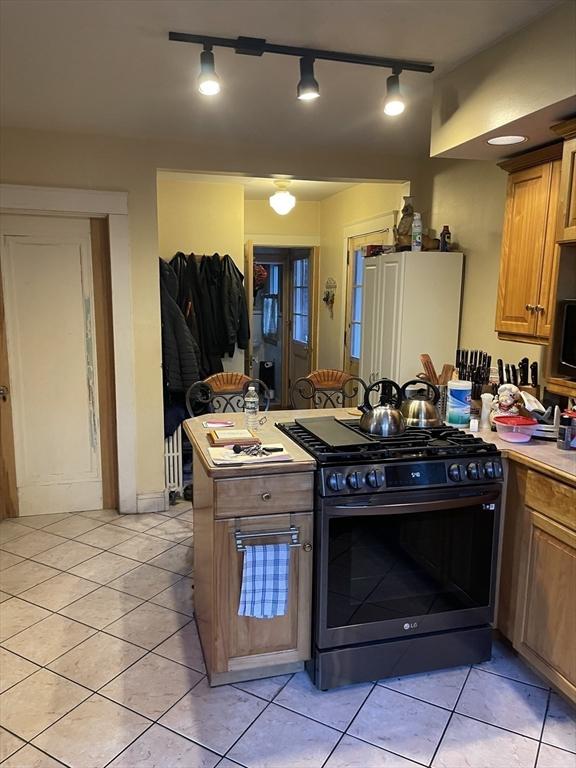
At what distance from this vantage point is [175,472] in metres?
4.12

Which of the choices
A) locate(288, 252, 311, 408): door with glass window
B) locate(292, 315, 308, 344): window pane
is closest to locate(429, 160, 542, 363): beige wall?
locate(288, 252, 311, 408): door with glass window

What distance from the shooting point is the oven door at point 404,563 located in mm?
2071

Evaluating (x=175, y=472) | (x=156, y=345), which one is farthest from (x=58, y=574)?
(x=156, y=345)

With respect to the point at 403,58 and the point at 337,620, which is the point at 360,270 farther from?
the point at 337,620

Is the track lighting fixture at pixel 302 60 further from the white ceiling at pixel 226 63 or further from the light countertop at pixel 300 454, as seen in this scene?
the light countertop at pixel 300 454

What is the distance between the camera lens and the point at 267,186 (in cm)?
525

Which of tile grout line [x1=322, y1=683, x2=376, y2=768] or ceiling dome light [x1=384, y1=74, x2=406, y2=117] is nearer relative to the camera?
tile grout line [x1=322, y1=683, x2=376, y2=768]

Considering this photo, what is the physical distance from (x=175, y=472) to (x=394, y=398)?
1.95m

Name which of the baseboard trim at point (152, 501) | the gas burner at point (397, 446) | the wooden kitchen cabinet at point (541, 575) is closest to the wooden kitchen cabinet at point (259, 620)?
the gas burner at point (397, 446)

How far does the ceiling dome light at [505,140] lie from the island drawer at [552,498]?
4.68ft

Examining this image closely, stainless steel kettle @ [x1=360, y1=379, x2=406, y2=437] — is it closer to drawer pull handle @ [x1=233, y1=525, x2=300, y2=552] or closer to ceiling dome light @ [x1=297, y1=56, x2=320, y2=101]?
drawer pull handle @ [x1=233, y1=525, x2=300, y2=552]

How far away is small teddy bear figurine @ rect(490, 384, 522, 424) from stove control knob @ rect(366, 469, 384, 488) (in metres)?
0.81

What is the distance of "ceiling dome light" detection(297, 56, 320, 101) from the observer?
87.3 inches

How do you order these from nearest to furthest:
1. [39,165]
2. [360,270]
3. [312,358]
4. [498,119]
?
1. [498,119]
2. [39,165]
3. [360,270]
4. [312,358]
